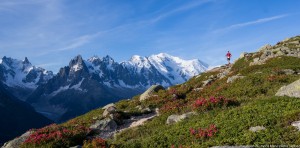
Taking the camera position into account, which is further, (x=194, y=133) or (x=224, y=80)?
(x=224, y=80)

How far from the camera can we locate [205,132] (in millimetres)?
19750

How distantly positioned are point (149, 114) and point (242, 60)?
3549 centimetres

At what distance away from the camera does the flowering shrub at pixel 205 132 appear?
768 inches

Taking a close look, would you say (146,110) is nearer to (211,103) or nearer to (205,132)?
(211,103)

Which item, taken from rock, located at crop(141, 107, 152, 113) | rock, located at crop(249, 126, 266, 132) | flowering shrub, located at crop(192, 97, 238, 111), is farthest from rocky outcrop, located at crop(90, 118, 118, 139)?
rock, located at crop(249, 126, 266, 132)

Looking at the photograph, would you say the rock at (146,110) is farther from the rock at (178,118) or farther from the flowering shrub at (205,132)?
the flowering shrub at (205,132)

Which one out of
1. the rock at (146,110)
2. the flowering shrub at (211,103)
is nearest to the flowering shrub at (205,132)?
the flowering shrub at (211,103)

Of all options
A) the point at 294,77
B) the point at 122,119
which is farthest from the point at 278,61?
the point at 122,119

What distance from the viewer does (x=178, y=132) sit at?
21.9 meters

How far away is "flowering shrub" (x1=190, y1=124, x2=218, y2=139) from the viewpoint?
1950 centimetres

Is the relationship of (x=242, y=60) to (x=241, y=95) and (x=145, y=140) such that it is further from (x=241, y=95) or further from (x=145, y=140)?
(x=145, y=140)

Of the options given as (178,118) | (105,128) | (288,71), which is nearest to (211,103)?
(178,118)

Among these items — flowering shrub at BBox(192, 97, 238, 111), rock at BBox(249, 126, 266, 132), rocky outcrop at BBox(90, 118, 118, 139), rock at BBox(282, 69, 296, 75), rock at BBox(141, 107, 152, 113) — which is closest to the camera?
rock at BBox(249, 126, 266, 132)

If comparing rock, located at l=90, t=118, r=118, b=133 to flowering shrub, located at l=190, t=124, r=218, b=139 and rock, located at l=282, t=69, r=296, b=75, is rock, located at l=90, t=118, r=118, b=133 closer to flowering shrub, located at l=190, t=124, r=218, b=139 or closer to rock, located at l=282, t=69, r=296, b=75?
flowering shrub, located at l=190, t=124, r=218, b=139
